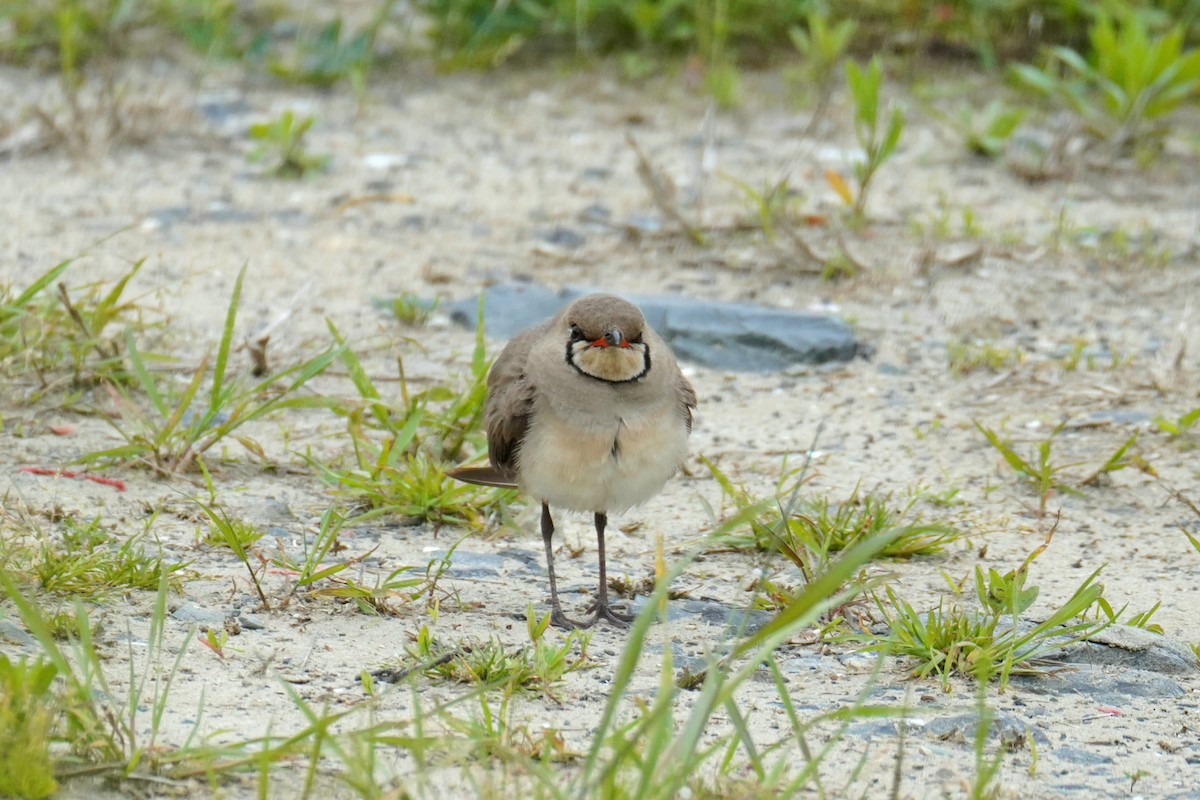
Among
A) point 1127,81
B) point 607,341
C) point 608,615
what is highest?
point 1127,81

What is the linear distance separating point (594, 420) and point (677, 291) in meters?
2.79

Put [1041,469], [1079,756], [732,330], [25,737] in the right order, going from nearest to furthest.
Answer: [25,737] → [1079,756] → [1041,469] → [732,330]

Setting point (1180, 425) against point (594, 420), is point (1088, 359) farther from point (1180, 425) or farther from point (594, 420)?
point (594, 420)

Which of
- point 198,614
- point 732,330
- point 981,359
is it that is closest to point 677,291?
point 732,330

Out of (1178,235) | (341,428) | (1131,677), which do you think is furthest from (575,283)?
(1131,677)

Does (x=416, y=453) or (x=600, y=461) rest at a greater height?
(x=600, y=461)

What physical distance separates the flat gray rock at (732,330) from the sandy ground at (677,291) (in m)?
0.10

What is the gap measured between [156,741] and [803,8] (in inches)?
276

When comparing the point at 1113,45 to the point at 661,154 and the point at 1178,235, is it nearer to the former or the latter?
the point at 1178,235

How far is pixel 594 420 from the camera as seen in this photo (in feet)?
14.1

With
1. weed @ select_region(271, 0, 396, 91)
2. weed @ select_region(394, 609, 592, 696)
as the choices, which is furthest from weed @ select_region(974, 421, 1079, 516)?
weed @ select_region(271, 0, 396, 91)

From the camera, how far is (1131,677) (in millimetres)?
3883

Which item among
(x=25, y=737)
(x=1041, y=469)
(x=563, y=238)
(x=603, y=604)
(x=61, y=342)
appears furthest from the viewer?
(x=563, y=238)

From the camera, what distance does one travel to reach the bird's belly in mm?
4289
